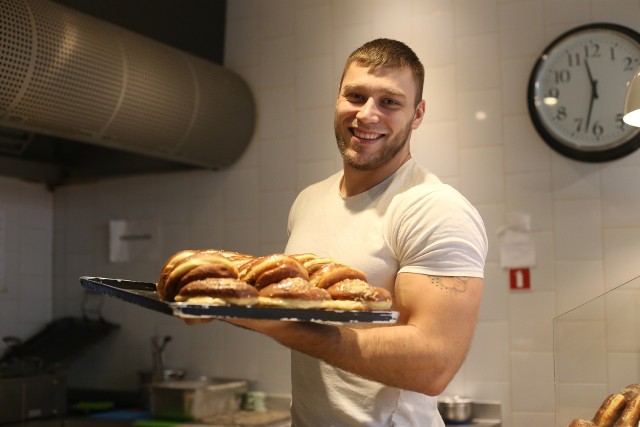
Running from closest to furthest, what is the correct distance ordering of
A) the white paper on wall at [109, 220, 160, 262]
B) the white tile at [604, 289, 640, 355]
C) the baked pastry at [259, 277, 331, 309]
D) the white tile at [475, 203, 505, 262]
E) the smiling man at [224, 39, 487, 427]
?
the baked pastry at [259, 277, 331, 309] < the smiling man at [224, 39, 487, 427] < the white tile at [604, 289, 640, 355] < the white tile at [475, 203, 505, 262] < the white paper on wall at [109, 220, 160, 262]

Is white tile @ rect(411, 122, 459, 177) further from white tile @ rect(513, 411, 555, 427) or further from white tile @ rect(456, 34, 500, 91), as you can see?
white tile @ rect(513, 411, 555, 427)

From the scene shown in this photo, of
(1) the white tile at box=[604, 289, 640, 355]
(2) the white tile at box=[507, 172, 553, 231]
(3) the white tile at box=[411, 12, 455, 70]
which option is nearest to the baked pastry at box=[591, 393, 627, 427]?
(1) the white tile at box=[604, 289, 640, 355]

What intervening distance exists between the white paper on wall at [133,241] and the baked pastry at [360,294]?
2702 millimetres

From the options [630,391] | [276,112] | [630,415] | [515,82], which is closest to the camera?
[630,415]

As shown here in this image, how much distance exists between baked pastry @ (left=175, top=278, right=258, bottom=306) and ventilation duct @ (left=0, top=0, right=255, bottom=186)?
1659 mm

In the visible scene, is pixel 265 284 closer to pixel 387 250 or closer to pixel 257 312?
pixel 257 312

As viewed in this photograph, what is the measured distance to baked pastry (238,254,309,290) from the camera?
1.33m

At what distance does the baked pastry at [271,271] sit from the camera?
1326mm

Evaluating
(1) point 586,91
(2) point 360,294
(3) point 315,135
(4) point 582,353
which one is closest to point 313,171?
(3) point 315,135

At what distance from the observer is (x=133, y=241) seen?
400 cm

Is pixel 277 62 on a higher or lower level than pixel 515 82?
higher

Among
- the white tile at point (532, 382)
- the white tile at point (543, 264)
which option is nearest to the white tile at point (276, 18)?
the white tile at point (543, 264)

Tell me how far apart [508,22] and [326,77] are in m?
0.82

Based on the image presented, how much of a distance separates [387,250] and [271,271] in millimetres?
386
